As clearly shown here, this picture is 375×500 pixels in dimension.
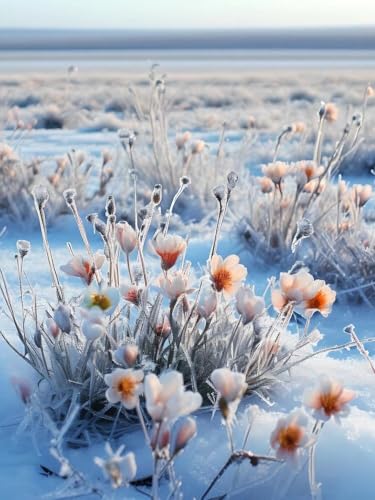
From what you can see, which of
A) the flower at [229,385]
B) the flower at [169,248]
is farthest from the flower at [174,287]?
the flower at [229,385]

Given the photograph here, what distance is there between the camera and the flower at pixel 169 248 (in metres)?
1.32

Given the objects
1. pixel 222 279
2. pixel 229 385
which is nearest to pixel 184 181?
pixel 222 279

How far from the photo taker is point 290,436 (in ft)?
3.55

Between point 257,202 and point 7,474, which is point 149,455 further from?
point 257,202

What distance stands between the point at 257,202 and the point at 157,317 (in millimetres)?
1664

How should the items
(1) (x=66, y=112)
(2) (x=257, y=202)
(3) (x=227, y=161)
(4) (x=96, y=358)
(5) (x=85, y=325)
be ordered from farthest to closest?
(1) (x=66, y=112)
(3) (x=227, y=161)
(2) (x=257, y=202)
(4) (x=96, y=358)
(5) (x=85, y=325)

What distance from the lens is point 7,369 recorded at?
5.24ft

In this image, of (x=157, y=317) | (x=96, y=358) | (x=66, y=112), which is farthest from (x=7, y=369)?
(x=66, y=112)

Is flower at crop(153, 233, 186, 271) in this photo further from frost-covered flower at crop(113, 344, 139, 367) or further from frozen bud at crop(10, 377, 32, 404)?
frozen bud at crop(10, 377, 32, 404)

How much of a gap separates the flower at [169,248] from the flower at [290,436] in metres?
0.37

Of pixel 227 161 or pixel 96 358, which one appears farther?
pixel 227 161

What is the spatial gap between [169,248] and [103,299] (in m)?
0.18

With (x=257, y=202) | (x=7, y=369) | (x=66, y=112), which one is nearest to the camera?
(x=7, y=369)

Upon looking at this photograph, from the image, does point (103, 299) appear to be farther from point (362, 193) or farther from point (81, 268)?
point (362, 193)
